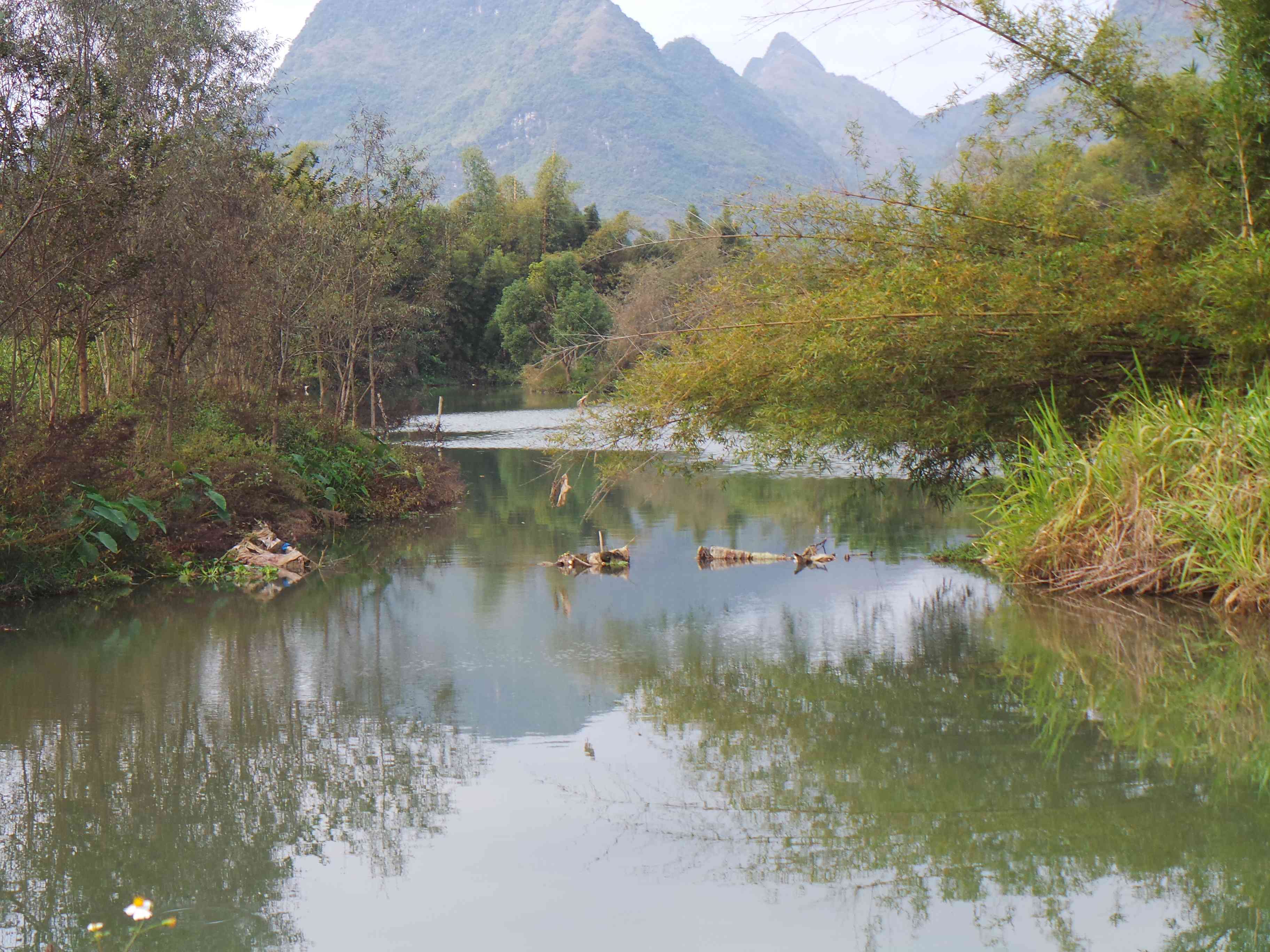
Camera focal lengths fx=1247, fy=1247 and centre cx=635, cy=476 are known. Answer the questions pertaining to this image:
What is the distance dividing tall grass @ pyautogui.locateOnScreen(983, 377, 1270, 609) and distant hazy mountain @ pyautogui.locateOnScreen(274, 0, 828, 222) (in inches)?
4393

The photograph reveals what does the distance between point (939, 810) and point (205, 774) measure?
2906 millimetres

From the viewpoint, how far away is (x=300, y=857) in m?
4.19

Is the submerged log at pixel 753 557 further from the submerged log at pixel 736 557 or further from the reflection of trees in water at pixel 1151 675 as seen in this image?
the reflection of trees in water at pixel 1151 675

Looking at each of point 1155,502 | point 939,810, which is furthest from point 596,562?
point 939,810

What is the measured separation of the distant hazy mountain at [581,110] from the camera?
142125 mm

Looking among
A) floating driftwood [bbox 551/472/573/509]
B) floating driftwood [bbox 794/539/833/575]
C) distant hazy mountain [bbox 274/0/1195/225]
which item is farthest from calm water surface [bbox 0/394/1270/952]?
distant hazy mountain [bbox 274/0/1195/225]

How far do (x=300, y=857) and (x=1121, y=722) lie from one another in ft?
12.0

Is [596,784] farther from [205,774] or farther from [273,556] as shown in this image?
[273,556]

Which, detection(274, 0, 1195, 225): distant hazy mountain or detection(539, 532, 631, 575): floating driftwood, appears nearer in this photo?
detection(539, 532, 631, 575): floating driftwood

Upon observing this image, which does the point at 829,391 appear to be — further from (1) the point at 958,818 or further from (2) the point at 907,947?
(2) the point at 907,947

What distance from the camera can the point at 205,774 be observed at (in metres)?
5.08

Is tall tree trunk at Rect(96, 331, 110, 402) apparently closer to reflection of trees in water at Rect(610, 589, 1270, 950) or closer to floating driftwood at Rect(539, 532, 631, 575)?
floating driftwood at Rect(539, 532, 631, 575)

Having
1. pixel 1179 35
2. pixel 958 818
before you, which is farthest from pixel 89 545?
pixel 1179 35

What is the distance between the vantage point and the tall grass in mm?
7410
